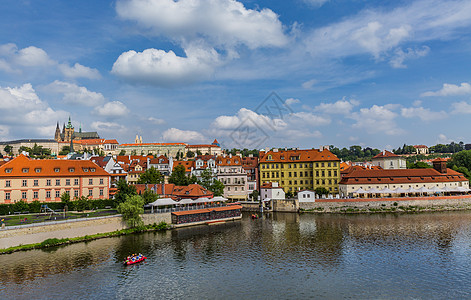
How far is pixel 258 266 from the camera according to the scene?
33.4 metres

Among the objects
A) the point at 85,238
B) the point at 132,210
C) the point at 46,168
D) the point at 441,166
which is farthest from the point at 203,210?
the point at 441,166

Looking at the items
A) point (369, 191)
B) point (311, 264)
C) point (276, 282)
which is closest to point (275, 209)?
point (369, 191)

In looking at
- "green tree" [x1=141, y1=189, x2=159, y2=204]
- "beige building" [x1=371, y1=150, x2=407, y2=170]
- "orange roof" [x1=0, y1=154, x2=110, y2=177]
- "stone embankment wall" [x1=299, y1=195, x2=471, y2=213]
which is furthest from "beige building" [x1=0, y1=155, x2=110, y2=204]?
"beige building" [x1=371, y1=150, x2=407, y2=170]

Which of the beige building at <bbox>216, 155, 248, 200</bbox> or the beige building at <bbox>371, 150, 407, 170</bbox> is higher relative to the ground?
the beige building at <bbox>371, 150, 407, 170</bbox>

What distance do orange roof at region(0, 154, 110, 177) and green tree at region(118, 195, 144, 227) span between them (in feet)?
57.4

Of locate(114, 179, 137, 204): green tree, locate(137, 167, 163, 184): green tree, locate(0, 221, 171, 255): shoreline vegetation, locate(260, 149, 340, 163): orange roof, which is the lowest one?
locate(0, 221, 171, 255): shoreline vegetation

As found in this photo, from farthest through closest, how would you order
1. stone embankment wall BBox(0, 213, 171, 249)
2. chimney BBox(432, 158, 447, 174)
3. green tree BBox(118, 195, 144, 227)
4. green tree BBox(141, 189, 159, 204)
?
chimney BBox(432, 158, 447, 174) < green tree BBox(141, 189, 159, 204) < green tree BBox(118, 195, 144, 227) < stone embankment wall BBox(0, 213, 171, 249)

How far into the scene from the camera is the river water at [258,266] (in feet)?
88.1

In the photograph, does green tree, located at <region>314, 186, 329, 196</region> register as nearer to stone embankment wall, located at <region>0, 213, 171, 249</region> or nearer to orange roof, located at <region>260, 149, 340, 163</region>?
orange roof, located at <region>260, 149, 340, 163</region>

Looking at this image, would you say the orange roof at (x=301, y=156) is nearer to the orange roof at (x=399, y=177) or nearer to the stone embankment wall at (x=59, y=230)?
the orange roof at (x=399, y=177)

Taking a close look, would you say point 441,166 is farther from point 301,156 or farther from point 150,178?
point 150,178

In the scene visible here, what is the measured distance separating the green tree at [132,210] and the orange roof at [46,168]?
17.5m

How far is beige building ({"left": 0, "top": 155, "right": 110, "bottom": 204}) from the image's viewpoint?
56.7 meters

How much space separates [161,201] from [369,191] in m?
47.1
